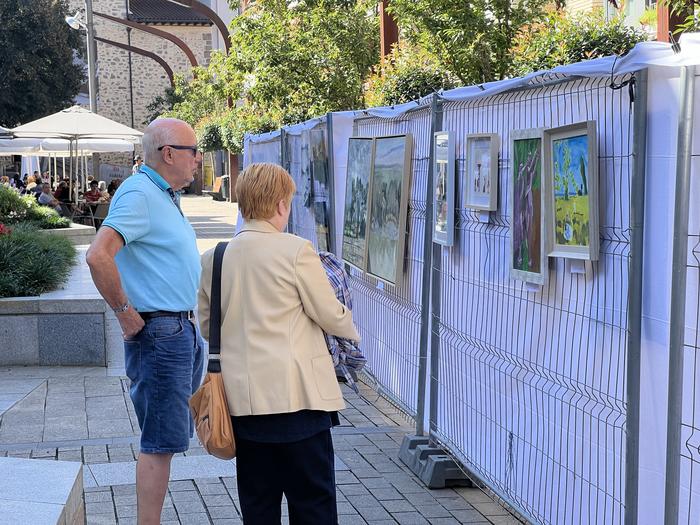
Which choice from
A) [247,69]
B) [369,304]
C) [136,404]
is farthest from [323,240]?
[247,69]

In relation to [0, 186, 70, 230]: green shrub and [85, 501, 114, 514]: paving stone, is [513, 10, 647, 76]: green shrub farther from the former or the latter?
[0, 186, 70, 230]: green shrub

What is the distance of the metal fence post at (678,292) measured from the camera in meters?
3.23

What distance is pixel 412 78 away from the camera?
13742 millimetres

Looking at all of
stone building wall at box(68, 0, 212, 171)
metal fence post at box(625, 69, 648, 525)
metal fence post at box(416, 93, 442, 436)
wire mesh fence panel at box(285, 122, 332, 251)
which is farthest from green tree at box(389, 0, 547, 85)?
stone building wall at box(68, 0, 212, 171)

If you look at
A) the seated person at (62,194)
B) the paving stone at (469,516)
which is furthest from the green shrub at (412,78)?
the seated person at (62,194)

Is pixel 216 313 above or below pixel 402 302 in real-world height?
above

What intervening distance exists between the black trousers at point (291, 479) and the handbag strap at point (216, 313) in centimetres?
29

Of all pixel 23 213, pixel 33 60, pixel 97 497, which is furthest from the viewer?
pixel 33 60

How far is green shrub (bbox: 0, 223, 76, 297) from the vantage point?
9219mm

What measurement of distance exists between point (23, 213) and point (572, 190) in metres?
13.9

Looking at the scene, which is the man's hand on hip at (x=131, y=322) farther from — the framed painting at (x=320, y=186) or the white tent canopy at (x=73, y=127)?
the white tent canopy at (x=73, y=127)

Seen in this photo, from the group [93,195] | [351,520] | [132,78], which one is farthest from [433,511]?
[132,78]

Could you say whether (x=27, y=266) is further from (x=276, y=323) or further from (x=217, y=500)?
(x=276, y=323)

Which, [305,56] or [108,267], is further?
[305,56]
